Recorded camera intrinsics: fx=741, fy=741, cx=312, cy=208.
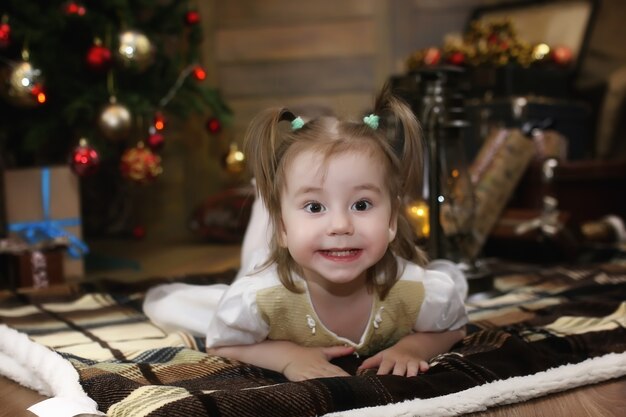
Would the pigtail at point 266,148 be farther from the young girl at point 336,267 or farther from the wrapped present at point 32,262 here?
the wrapped present at point 32,262

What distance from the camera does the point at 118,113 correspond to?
7.37 feet

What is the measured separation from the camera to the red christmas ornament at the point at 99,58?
2.22 m

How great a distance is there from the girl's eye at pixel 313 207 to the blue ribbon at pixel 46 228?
4.40ft

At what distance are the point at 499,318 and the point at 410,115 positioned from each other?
20.9 inches

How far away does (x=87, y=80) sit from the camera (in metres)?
2.45

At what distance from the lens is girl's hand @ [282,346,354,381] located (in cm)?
101

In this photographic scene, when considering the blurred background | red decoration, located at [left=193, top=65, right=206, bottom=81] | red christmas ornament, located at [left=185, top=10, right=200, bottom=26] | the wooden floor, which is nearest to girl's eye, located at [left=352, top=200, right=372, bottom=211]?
the blurred background

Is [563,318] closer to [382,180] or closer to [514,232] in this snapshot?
[382,180]

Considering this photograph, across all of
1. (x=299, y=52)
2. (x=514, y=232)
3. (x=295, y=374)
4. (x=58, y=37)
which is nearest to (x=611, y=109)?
(x=514, y=232)

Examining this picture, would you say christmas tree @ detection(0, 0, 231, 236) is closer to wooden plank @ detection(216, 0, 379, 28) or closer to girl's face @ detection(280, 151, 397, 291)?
wooden plank @ detection(216, 0, 379, 28)

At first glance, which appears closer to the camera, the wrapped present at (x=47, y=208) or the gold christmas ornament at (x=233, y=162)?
the wrapped present at (x=47, y=208)

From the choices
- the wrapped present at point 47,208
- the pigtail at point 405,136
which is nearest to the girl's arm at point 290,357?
the pigtail at point 405,136

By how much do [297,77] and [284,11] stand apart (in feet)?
1.01

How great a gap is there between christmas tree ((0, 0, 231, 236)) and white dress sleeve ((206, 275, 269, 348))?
1151 mm
